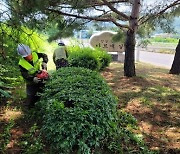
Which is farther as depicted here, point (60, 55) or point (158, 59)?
point (158, 59)

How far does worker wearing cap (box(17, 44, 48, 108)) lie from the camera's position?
484 cm

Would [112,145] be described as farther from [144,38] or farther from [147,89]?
[144,38]

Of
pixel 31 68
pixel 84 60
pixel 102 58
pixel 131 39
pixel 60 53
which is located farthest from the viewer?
pixel 102 58

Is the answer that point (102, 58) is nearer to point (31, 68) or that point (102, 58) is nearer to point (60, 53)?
point (60, 53)

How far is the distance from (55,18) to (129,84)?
2.80 metres

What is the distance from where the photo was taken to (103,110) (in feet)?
11.7

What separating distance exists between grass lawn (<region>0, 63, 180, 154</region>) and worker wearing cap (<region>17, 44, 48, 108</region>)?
339 mm

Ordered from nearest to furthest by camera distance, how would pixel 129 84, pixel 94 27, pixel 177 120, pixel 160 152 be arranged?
pixel 160 152
pixel 177 120
pixel 129 84
pixel 94 27

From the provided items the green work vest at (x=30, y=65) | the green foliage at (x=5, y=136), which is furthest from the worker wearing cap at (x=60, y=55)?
the green foliage at (x=5, y=136)

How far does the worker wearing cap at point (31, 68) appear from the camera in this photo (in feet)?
15.9

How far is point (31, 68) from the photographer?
192 inches

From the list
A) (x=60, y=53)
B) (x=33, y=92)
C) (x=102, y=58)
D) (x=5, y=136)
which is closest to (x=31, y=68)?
(x=33, y=92)

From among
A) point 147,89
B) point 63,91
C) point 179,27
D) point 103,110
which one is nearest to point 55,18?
point 147,89

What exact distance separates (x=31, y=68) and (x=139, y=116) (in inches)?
87.9
